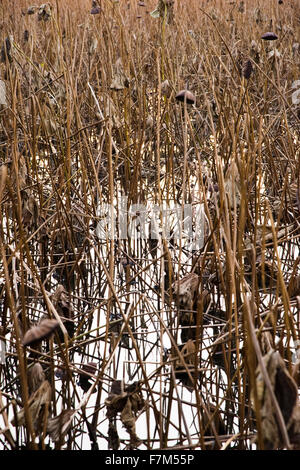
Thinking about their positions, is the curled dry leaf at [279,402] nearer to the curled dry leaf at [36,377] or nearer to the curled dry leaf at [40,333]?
the curled dry leaf at [40,333]

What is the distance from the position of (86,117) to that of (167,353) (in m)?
1.49

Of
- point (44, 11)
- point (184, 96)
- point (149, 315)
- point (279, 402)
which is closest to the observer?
point (279, 402)

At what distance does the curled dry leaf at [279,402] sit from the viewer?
48 cm

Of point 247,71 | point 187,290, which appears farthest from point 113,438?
point 247,71

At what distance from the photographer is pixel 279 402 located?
49cm

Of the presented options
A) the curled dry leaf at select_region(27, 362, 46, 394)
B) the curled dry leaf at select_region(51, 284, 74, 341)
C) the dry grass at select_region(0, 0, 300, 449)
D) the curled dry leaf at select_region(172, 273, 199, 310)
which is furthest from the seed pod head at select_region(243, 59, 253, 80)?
the curled dry leaf at select_region(27, 362, 46, 394)

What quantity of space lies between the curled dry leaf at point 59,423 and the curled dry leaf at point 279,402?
367 mm

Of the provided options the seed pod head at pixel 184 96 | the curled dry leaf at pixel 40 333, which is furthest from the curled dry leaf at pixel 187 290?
the curled dry leaf at pixel 40 333

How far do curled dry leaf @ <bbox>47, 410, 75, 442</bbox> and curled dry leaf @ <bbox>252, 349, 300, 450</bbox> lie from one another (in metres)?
0.37

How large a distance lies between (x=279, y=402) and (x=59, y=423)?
398 millimetres

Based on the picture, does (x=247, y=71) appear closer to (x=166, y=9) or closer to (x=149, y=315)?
(x=166, y=9)
